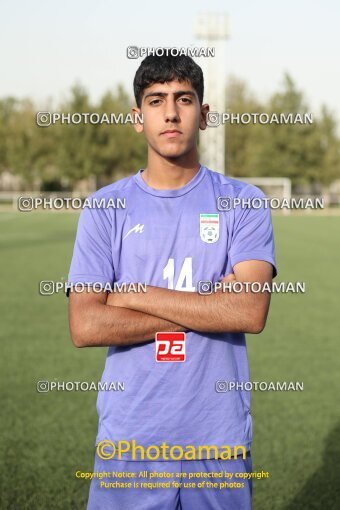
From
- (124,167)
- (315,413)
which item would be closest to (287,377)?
(315,413)

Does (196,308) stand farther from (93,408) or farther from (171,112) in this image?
(93,408)

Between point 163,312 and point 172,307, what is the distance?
0.12 ft

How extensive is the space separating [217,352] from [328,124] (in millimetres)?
65064

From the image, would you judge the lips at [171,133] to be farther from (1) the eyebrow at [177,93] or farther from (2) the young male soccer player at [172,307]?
(1) the eyebrow at [177,93]

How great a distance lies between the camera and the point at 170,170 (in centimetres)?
294

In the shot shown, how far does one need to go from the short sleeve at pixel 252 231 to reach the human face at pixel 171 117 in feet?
0.88

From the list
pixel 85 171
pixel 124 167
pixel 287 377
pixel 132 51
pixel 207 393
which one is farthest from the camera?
pixel 124 167

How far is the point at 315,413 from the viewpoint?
7.39 meters

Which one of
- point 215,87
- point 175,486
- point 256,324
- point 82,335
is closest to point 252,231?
point 256,324

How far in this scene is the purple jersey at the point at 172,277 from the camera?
287cm

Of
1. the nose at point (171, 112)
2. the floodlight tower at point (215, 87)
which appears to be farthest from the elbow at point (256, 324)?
the floodlight tower at point (215, 87)

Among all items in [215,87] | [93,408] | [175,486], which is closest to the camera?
[175,486]

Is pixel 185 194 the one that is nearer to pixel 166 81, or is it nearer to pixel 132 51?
pixel 166 81

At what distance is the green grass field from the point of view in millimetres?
5617
